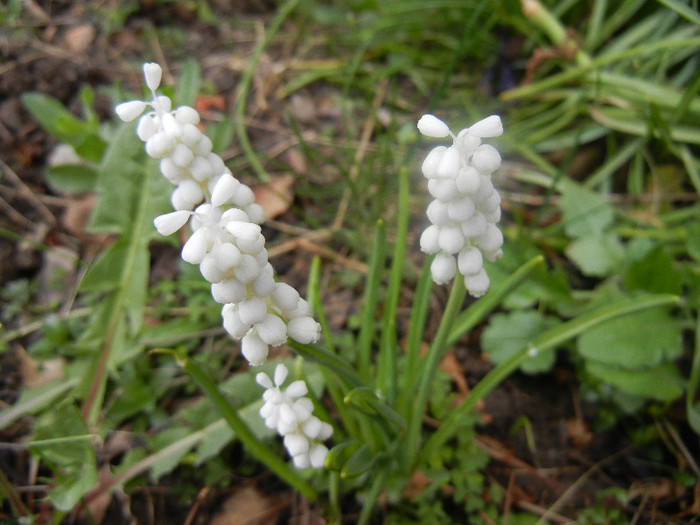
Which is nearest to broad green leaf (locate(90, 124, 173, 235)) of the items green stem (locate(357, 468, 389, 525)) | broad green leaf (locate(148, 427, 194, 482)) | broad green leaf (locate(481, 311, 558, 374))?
broad green leaf (locate(148, 427, 194, 482))

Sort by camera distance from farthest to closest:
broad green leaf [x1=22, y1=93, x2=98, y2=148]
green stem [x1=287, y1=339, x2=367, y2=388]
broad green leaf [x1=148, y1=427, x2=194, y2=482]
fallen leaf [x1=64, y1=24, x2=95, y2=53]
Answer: fallen leaf [x1=64, y1=24, x2=95, y2=53] → broad green leaf [x1=22, y1=93, x2=98, y2=148] → broad green leaf [x1=148, y1=427, x2=194, y2=482] → green stem [x1=287, y1=339, x2=367, y2=388]

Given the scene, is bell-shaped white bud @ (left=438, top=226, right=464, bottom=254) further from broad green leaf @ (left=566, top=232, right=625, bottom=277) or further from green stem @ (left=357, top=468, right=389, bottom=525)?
broad green leaf @ (left=566, top=232, right=625, bottom=277)

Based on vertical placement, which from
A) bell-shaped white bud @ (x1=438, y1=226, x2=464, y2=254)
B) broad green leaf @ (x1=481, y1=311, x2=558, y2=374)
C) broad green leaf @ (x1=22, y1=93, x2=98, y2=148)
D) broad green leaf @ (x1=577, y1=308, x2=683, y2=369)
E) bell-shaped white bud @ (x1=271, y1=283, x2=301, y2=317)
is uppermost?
bell-shaped white bud @ (x1=438, y1=226, x2=464, y2=254)

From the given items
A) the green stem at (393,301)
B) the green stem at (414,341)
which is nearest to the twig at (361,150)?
the green stem at (393,301)

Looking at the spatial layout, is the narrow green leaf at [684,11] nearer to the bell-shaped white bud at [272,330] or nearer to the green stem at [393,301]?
the green stem at [393,301]

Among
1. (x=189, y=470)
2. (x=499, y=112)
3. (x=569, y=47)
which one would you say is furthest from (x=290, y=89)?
(x=189, y=470)

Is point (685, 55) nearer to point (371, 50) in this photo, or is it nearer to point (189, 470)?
point (371, 50)
